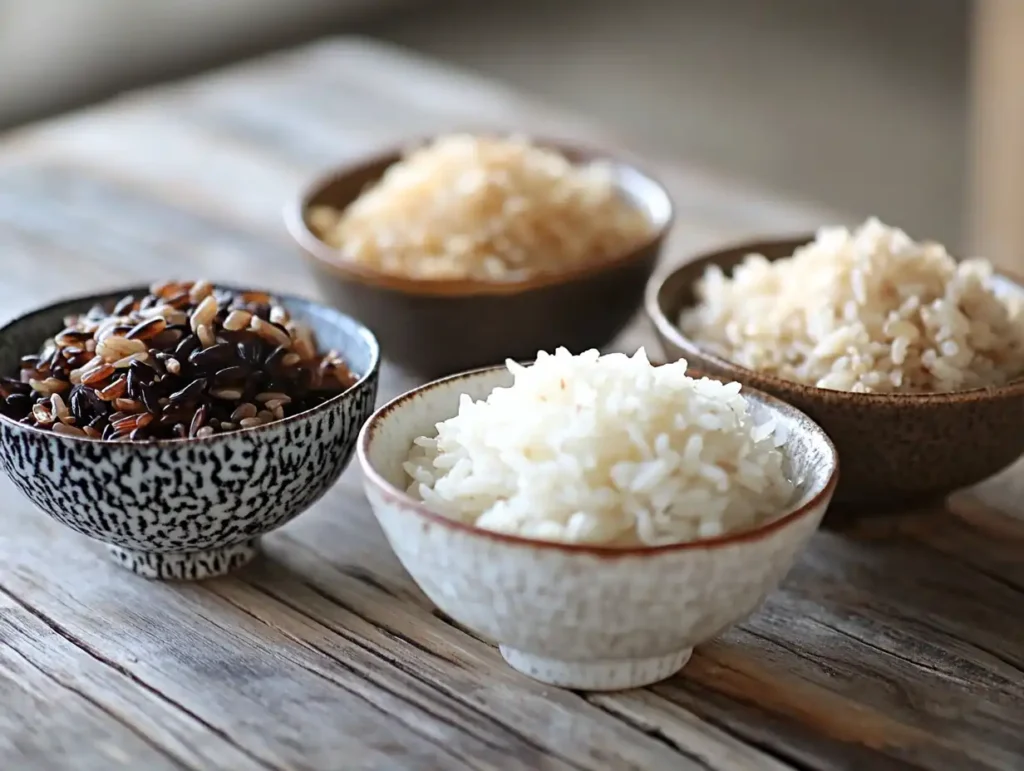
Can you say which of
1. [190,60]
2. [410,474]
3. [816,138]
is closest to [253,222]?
[410,474]

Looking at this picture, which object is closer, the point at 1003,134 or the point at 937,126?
the point at 1003,134

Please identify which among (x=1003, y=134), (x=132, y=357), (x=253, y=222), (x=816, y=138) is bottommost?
(x=816, y=138)

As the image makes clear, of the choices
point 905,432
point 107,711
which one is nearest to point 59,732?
point 107,711

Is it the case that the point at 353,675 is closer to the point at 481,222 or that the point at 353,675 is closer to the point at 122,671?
the point at 122,671

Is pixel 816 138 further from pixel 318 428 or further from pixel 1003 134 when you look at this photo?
pixel 318 428

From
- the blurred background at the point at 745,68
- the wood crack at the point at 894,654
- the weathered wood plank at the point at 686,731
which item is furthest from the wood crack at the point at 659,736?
the blurred background at the point at 745,68

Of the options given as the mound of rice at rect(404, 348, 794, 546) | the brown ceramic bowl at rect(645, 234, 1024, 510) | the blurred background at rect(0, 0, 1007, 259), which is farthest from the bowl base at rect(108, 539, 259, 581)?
the blurred background at rect(0, 0, 1007, 259)

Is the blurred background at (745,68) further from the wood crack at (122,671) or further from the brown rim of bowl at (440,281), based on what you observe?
the wood crack at (122,671)
